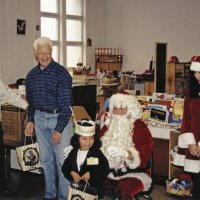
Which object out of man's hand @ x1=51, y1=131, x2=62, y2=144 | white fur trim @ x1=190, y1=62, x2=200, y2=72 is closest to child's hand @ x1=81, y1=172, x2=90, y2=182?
man's hand @ x1=51, y1=131, x2=62, y2=144

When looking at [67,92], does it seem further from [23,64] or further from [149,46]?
[149,46]

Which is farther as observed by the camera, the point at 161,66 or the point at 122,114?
the point at 161,66

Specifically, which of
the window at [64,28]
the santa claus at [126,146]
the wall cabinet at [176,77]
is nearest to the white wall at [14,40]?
the window at [64,28]

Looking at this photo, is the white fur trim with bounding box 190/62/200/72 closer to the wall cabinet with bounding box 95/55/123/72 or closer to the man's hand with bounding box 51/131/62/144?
the man's hand with bounding box 51/131/62/144

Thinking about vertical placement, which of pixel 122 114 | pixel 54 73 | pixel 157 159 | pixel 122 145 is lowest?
pixel 157 159

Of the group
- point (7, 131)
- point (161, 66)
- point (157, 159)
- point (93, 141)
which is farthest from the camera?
point (161, 66)

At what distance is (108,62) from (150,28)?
134 cm

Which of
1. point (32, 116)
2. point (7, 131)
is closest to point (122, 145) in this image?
point (32, 116)

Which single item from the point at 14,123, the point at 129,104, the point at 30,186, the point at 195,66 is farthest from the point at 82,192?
the point at 14,123

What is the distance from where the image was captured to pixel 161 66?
5340mm

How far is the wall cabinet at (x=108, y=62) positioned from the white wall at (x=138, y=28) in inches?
5.5

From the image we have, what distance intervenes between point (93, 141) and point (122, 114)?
1.22 feet

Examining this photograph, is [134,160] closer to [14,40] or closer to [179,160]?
[179,160]

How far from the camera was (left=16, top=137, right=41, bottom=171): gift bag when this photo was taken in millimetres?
3681
